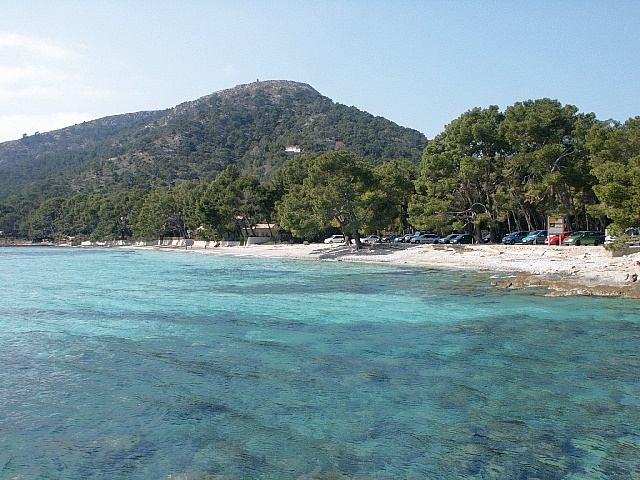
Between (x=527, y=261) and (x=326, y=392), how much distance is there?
31.7 m

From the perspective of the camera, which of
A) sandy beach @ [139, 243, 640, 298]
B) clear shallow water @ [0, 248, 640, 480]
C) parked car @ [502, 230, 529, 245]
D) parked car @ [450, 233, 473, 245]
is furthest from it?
parked car @ [450, 233, 473, 245]

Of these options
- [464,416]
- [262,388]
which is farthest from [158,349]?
[464,416]

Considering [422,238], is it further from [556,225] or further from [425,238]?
[556,225]

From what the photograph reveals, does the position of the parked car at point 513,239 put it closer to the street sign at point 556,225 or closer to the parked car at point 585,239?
the parked car at point 585,239

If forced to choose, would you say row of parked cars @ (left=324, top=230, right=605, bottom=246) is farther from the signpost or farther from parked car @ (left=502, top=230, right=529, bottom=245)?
the signpost

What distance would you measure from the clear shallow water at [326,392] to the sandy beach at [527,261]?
17.0ft

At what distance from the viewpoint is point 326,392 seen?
1154 centimetres

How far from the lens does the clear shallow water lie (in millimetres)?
8336

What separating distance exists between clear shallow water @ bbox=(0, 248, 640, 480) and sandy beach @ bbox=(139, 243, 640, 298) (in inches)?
204

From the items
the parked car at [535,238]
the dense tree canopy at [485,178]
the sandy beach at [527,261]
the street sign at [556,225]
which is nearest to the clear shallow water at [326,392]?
the sandy beach at [527,261]

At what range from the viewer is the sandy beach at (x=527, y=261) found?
2776cm

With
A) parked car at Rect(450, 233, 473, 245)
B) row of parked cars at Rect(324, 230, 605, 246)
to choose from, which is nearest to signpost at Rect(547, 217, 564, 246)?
row of parked cars at Rect(324, 230, 605, 246)

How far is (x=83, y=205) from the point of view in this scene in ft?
413

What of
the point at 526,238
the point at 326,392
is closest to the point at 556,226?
the point at 526,238
